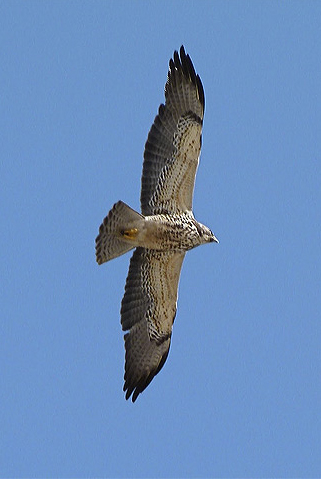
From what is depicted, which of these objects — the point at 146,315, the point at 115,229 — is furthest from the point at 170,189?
the point at 146,315

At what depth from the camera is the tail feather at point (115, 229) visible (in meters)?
12.8

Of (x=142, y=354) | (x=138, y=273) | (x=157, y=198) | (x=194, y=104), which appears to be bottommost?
(x=142, y=354)

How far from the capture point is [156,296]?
1390cm

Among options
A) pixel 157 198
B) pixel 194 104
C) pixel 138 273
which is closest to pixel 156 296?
pixel 138 273

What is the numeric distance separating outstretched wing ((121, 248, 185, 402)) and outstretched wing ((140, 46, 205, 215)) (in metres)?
1.02

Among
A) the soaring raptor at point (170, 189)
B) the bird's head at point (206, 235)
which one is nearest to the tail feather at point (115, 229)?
the soaring raptor at point (170, 189)

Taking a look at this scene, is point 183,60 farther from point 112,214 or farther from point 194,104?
point 112,214

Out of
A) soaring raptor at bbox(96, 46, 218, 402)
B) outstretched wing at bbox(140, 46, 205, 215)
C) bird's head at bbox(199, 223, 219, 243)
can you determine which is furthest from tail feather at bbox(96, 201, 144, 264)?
bird's head at bbox(199, 223, 219, 243)

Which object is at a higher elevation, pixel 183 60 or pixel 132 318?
pixel 183 60

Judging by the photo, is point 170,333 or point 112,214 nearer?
point 112,214

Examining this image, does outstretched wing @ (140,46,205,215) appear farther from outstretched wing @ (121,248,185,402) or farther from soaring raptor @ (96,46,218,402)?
outstretched wing @ (121,248,185,402)

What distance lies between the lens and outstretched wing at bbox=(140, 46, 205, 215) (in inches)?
521

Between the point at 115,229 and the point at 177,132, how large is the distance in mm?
1399

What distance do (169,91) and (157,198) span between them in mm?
1262
